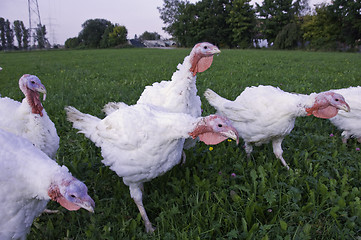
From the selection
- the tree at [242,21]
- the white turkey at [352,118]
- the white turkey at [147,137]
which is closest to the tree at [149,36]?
the tree at [242,21]

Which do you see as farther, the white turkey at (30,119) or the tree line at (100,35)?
the tree line at (100,35)

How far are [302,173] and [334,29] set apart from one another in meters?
36.9

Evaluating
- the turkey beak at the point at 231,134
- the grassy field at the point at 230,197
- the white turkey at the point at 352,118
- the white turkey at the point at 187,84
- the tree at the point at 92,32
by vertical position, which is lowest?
the grassy field at the point at 230,197

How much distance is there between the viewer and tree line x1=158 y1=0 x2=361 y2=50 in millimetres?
31578

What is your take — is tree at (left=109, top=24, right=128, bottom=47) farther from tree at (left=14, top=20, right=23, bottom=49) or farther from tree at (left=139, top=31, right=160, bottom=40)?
tree at (left=14, top=20, right=23, bottom=49)

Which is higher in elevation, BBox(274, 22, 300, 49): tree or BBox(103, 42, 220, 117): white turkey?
BBox(274, 22, 300, 49): tree

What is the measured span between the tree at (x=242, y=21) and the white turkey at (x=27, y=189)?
43.7 m

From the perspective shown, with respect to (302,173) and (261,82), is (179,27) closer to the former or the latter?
(261,82)

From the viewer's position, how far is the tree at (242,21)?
4234 cm

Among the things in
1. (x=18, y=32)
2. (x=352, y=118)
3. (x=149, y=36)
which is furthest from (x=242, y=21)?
(x=18, y=32)

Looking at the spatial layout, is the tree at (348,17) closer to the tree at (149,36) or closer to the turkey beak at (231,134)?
the turkey beak at (231,134)

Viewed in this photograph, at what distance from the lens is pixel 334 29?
32.7 metres

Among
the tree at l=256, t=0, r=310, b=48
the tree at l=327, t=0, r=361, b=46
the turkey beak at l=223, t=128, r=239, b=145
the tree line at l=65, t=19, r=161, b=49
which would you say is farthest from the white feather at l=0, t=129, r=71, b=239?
the tree line at l=65, t=19, r=161, b=49

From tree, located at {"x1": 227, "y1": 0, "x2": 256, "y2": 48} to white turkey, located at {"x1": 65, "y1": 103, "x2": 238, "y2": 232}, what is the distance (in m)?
42.8
